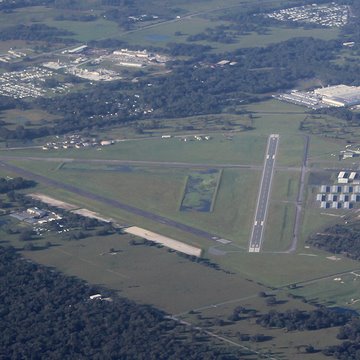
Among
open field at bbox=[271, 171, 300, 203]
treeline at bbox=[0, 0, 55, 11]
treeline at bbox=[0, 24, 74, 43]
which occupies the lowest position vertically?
open field at bbox=[271, 171, 300, 203]

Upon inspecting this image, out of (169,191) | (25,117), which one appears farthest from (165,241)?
(25,117)

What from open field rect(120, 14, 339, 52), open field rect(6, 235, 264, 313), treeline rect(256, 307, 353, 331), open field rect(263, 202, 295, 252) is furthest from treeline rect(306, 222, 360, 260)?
open field rect(120, 14, 339, 52)

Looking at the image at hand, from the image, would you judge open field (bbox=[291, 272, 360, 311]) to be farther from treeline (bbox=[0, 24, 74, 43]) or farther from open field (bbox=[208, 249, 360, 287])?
treeline (bbox=[0, 24, 74, 43])

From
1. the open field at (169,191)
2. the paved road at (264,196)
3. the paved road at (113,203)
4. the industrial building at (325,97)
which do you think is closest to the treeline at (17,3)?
the industrial building at (325,97)

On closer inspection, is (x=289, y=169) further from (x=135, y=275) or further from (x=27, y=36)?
(x=27, y=36)

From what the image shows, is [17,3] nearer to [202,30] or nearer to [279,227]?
[202,30]

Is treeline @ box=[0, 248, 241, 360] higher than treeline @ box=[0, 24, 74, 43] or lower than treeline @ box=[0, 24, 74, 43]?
lower
